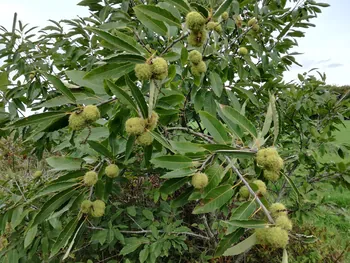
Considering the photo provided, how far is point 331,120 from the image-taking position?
2.41 m

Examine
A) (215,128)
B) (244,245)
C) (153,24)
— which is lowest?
(244,245)

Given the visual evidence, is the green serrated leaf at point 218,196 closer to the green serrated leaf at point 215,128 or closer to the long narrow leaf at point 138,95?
the green serrated leaf at point 215,128

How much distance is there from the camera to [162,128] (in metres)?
1.17

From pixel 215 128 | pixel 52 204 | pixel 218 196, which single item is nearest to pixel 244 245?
pixel 218 196

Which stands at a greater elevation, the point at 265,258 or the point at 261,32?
the point at 261,32

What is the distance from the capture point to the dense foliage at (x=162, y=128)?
35.0 inches

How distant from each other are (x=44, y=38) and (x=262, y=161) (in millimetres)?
2054

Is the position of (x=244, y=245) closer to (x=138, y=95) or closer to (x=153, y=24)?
(x=138, y=95)

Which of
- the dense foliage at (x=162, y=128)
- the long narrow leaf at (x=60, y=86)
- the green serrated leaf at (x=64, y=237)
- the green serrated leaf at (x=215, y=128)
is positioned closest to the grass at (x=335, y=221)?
the dense foliage at (x=162, y=128)

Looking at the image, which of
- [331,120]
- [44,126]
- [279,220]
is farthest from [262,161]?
[331,120]

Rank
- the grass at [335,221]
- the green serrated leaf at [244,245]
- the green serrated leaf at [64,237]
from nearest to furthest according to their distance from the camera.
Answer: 1. the green serrated leaf at [244,245]
2. the green serrated leaf at [64,237]
3. the grass at [335,221]

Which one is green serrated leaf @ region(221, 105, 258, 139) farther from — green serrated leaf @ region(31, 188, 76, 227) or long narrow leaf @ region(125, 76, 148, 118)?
green serrated leaf @ region(31, 188, 76, 227)

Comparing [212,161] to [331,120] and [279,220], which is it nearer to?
[279,220]

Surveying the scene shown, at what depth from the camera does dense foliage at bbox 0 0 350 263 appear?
2.92 ft
